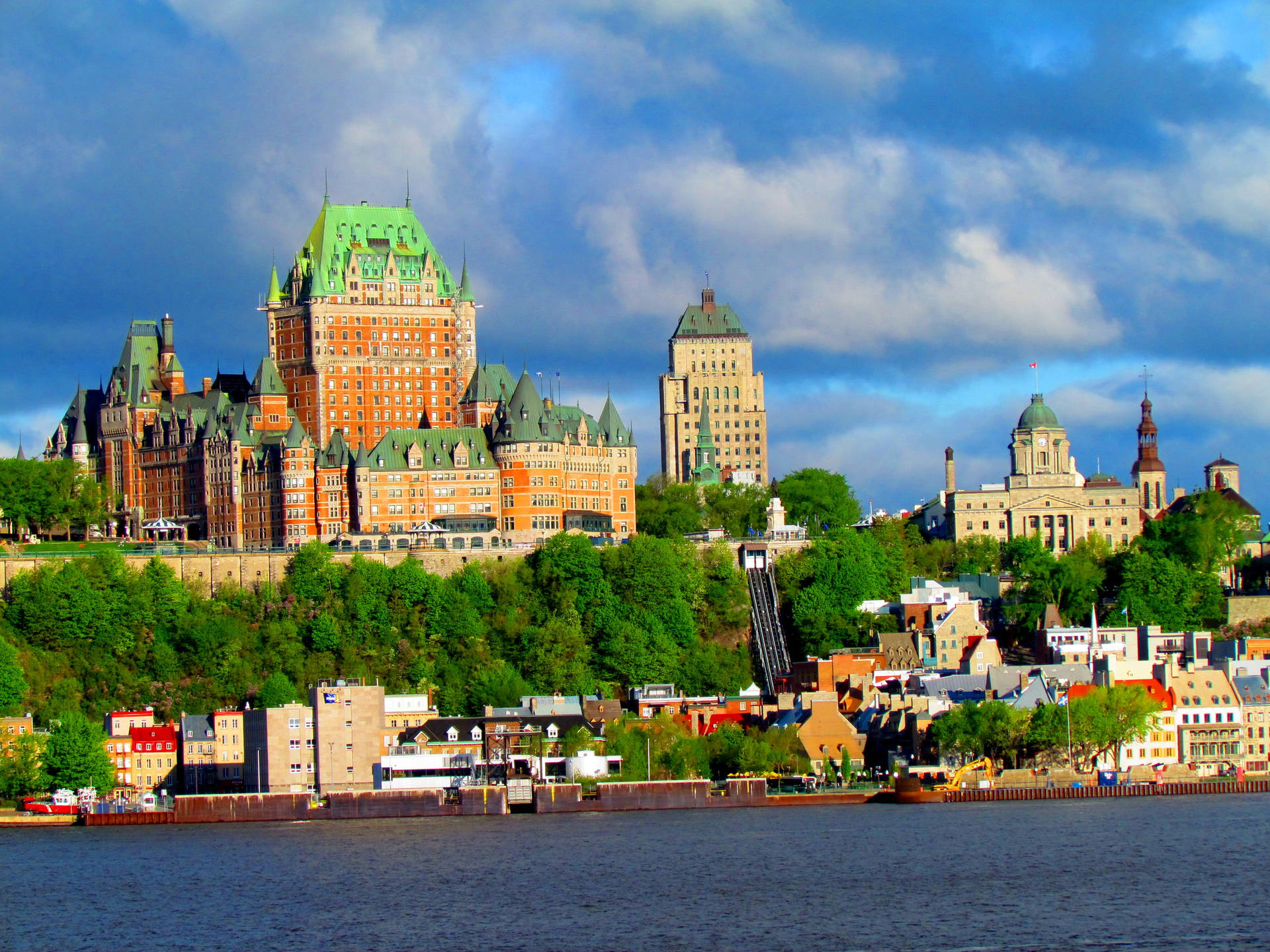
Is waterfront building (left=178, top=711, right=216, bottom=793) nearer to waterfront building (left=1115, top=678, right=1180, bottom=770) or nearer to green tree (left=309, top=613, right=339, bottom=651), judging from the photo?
green tree (left=309, top=613, right=339, bottom=651)

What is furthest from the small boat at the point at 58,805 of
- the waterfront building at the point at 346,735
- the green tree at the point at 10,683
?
the waterfront building at the point at 346,735

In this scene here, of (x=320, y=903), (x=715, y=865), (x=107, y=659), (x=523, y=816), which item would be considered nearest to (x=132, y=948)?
(x=320, y=903)

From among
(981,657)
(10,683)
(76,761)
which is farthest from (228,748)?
(981,657)

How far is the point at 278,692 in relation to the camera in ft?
563

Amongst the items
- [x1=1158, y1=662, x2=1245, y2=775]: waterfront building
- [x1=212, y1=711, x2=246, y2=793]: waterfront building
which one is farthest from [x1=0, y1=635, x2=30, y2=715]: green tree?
[x1=1158, y1=662, x2=1245, y2=775]: waterfront building

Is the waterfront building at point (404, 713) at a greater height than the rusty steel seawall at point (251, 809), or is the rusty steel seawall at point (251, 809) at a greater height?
the waterfront building at point (404, 713)

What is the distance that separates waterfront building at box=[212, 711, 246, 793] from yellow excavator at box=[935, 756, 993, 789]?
4410 centimetres

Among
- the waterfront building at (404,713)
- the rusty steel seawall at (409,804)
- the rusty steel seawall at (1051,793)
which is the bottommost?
the rusty steel seawall at (1051,793)

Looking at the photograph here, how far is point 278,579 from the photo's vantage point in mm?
191500

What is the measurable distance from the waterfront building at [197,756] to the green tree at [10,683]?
1117 centimetres

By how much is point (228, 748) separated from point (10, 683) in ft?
51.5

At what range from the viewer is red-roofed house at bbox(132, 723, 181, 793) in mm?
165000

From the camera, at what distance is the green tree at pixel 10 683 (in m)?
168

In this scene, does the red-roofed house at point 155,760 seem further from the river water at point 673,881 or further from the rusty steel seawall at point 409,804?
the rusty steel seawall at point 409,804
